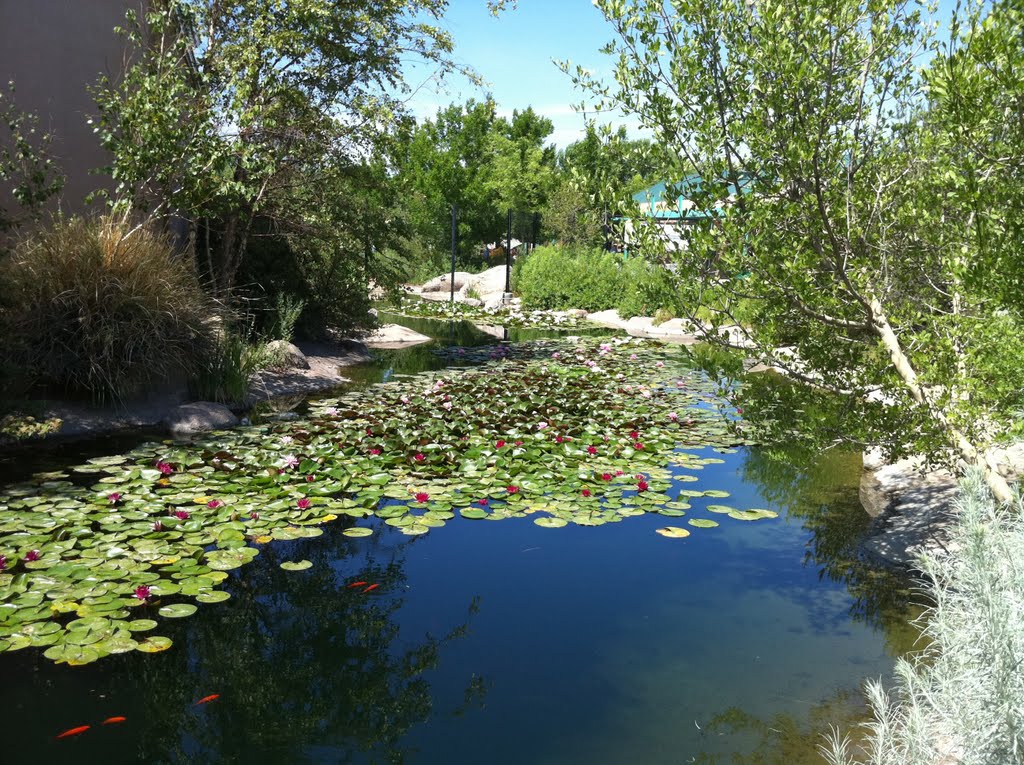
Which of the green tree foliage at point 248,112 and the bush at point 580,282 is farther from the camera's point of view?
the bush at point 580,282

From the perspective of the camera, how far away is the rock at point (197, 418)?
756 centimetres

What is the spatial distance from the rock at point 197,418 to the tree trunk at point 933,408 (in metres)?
6.09

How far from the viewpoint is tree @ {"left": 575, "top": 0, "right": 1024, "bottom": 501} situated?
4.00m

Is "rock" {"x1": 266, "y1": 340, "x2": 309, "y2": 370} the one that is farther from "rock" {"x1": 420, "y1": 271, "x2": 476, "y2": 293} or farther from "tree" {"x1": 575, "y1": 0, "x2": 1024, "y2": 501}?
"rock" {"x1": 420, "y1": 271, "x2": 476, "y2": 293}

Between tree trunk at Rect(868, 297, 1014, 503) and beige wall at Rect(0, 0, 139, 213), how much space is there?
27.6 feet

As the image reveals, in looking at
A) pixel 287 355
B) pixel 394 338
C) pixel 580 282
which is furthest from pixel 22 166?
pixel 580 282

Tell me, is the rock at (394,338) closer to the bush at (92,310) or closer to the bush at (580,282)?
the bush at (580,282)

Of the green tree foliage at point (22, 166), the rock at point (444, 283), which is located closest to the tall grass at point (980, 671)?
the green tree foliage at point (22, 166)

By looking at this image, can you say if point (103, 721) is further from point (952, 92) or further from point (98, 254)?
point (98, 254)

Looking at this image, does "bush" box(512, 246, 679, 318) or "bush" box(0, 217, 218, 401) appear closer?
"bush" box(0, 217, 218, 401)

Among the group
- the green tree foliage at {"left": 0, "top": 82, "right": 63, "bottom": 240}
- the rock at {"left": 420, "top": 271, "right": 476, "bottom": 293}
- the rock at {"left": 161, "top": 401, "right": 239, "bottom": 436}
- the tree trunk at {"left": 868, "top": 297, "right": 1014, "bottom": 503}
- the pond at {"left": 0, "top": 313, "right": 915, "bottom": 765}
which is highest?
the green tree foliage at {"left": 0, "top": 82, "right": 63, "bottom": 240}

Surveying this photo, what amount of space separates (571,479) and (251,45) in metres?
6.61

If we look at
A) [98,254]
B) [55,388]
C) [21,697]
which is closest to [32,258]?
[98,254]

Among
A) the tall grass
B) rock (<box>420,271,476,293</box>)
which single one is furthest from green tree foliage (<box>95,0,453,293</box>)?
rock (<box>420,271,476,293</box>)
